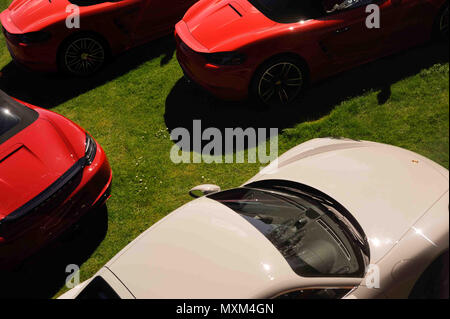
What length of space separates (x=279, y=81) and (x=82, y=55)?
3296 millimetres

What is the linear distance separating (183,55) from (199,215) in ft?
10.0

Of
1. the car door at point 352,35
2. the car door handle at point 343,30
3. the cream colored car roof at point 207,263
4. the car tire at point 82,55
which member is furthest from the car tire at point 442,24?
the car tire at point 82,55

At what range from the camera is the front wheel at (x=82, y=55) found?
24.3 feet

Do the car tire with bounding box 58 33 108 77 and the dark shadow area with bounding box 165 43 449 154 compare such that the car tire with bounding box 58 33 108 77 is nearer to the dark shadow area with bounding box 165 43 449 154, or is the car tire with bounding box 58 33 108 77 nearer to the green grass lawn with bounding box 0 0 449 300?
the green grass lawn with bounding box 0 0 449 300

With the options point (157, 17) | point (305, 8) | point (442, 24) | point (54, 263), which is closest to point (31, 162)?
point (54, 263)

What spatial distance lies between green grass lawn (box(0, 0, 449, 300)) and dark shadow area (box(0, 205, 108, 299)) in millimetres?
135

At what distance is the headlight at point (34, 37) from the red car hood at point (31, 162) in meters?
2.29

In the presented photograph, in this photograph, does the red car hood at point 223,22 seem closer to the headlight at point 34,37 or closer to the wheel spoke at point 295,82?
the wheel spoke at point 295,82

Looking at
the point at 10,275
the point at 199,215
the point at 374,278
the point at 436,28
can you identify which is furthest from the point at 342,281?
the point at 436,28

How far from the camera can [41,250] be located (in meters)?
4.95

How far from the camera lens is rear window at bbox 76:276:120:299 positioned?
3.65 meters

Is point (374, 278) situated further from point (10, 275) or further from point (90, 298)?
point (10, 275)

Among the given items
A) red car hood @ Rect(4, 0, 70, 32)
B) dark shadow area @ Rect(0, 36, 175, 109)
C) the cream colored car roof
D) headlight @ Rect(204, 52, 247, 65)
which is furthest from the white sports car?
red car hood @ Rect(4, 0, 70, 32)

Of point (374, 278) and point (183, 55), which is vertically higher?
point (183, 55)
